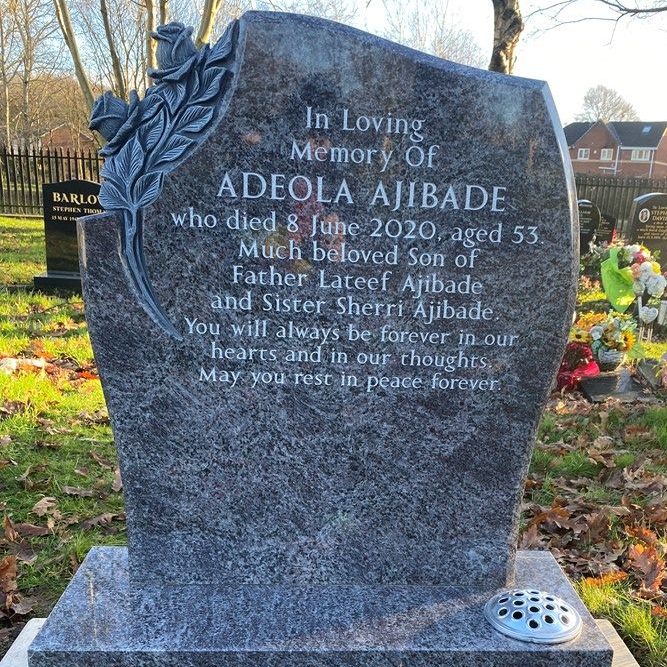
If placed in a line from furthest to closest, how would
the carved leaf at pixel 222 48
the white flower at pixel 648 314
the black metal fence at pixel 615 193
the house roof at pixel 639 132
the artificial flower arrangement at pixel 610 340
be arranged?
1. the house roof at pixel 639 132
2. the black metal fence at pixel 615 193
3. the white flower at pixel 648 314
4. the artificial flower arrangement at pixel 610 340
5. the carved leaf at pixel 222 48

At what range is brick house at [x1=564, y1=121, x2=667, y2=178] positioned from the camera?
54.5 meters

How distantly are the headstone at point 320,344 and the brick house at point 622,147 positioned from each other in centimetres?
5727

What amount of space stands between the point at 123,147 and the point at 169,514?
126 centimetres

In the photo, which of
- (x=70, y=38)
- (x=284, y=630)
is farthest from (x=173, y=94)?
(x=70, y=38)

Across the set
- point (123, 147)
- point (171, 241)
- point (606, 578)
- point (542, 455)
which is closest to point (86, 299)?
point (171, 241)

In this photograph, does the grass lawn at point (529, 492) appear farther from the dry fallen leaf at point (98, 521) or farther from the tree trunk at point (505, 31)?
the tree trunk at point (505, 31)

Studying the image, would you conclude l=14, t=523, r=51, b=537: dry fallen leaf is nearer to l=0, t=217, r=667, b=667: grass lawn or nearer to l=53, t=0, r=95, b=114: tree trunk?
l=0, t=217, r=667, b=667: grass lawn

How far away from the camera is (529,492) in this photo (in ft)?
13.5

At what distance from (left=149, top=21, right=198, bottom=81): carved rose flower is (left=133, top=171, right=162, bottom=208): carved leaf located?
1.02ft

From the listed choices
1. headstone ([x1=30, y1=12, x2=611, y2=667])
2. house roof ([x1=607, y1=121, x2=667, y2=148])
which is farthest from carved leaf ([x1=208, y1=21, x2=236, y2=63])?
house roof ([x1=607, y1=121, x2=667, y2=148])

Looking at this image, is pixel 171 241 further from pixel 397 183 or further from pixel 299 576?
pixel 299 576

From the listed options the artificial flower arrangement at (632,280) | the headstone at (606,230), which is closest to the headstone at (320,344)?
the artificial flower arrangement at (632,280)

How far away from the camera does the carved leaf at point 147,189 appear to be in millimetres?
2021

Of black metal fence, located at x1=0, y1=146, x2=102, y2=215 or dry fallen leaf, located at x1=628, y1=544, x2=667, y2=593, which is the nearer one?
dry fallen leaf, located at x1=628, y1=544, x2=667, y2=593
